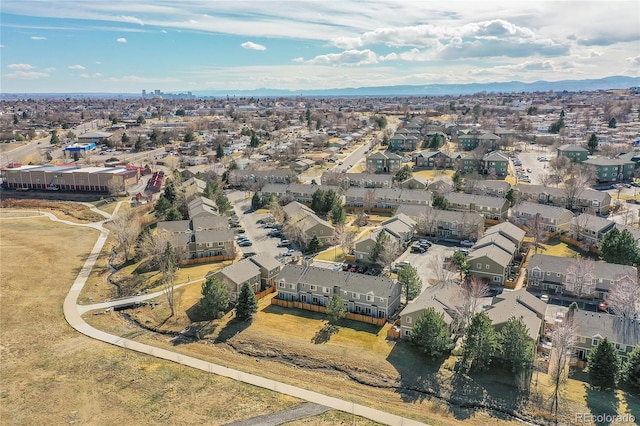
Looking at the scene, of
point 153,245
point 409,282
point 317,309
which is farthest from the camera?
point 153,245

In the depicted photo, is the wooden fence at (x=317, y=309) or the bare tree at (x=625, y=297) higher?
the bare tree at (x=625, y=297)

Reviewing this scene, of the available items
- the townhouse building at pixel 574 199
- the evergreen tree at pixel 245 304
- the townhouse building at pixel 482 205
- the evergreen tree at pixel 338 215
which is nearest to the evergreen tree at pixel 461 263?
the evergreen tree at pixel 338 215

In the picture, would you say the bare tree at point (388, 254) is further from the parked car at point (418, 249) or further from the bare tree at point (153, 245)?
the bare tree at point (153, 245)

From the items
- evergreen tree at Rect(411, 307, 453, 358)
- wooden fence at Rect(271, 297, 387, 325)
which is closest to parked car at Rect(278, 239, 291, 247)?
wooden fence at Rect(271, 297, 387, 325)

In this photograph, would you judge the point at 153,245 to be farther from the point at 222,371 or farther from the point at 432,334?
the point at 432,334

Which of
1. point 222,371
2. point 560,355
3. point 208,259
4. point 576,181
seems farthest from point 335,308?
point 576,181

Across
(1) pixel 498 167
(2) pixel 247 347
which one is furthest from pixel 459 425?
(1) pixel 498 167

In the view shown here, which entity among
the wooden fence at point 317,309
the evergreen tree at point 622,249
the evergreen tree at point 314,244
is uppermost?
the evergreen tree at point 622,249
